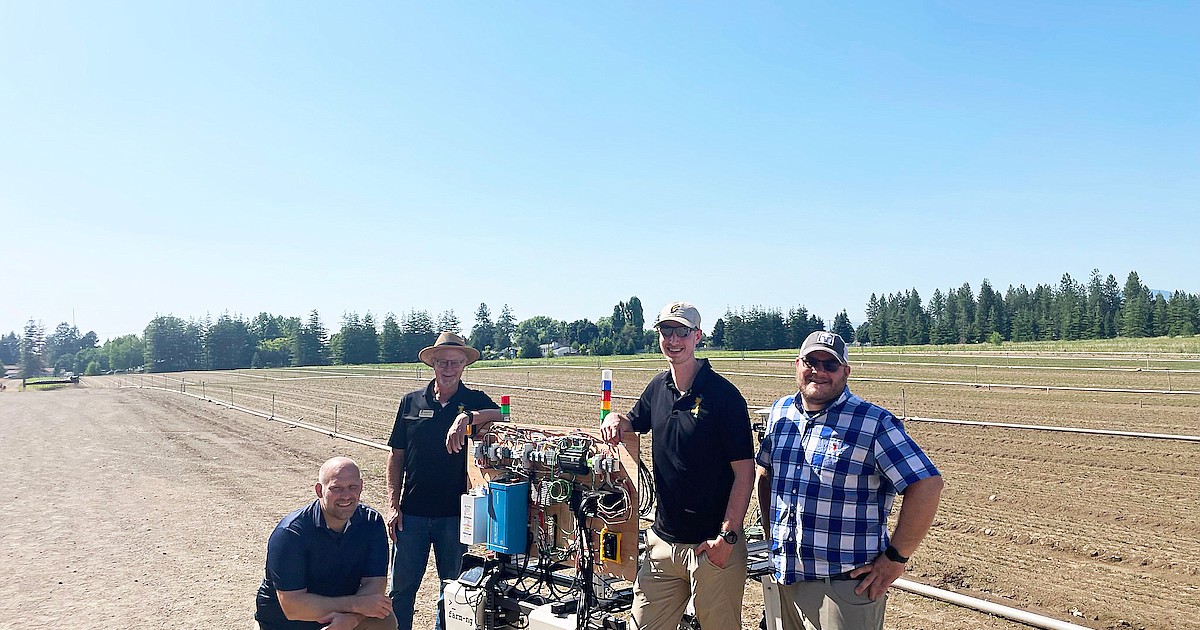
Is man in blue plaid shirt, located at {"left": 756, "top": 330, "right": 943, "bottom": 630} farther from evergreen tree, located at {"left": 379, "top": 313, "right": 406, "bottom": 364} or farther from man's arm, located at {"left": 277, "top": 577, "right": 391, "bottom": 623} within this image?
evergreen tree, located at {"left": 379, "top": 313, "right": 406, "bottom": 364}

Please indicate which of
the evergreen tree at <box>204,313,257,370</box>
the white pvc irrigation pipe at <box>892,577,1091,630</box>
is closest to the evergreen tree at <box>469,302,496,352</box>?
the evergreen tree at <box>204,313,257,370</box>

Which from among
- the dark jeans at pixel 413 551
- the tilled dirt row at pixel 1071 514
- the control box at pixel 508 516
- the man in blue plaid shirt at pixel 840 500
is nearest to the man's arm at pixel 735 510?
the man in blue plaid shirt at pixel 840 500

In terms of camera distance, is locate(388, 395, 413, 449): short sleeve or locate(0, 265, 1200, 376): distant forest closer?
locate(388, 395, 413, 449): short sleeve

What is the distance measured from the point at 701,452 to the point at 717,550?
0.48 meters

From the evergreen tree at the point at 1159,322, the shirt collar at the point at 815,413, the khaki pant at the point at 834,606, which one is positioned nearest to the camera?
the khaki pant at the point at 834,606

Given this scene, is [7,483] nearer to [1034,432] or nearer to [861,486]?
[861,486]

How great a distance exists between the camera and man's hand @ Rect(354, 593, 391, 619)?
163 inches

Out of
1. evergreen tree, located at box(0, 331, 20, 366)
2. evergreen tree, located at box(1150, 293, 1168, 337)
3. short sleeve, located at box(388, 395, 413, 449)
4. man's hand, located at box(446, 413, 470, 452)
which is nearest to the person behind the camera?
man's hand, located at box(446, 413, 470, 452)

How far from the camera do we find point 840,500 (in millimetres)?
3279

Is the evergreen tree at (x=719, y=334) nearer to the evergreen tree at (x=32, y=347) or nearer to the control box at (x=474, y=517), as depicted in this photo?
the control box at (x=474, y=517)

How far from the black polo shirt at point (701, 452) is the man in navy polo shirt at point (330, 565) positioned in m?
1.73

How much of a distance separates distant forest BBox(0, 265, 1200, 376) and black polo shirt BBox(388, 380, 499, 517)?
76543 millimetres

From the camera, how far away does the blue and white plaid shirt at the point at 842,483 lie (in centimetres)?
322

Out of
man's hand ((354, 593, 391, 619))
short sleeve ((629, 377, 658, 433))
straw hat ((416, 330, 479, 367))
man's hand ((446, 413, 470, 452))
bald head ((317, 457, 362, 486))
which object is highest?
straw hat ((416, 330, 479, 367))
